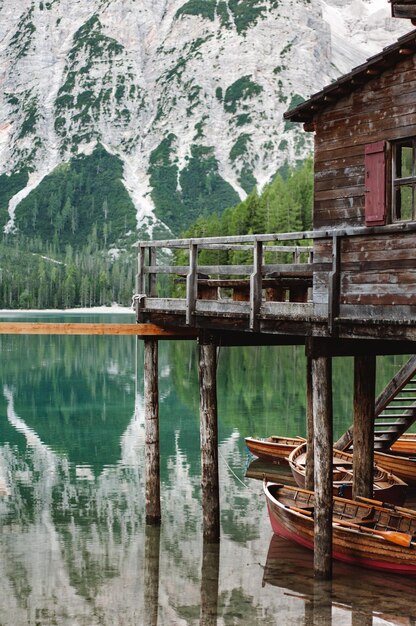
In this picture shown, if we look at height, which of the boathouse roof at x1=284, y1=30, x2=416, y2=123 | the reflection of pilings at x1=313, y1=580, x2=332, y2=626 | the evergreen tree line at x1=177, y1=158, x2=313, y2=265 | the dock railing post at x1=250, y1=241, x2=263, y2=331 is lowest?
the reflection of pilings at x1=313, y1=580, x2=332, y2=626

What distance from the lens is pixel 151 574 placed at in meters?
18.0

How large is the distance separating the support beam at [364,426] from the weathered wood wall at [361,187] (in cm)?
359

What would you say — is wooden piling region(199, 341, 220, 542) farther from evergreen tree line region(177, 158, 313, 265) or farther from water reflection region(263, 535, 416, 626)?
evergreen tree line region(177, 158, 313, 265)

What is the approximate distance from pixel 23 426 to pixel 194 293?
934 inches

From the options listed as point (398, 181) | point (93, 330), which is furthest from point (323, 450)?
point (93, 330)

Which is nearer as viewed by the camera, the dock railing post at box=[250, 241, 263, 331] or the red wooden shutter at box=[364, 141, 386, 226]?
the red wooden shutter at box=[364, 141, 386, 226]

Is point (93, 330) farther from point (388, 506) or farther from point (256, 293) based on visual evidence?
point (388, 506)

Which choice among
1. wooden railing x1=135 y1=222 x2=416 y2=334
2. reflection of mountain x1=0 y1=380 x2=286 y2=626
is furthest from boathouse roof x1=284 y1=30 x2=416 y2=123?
reflection of mountain x1=0 y1=380 x2=286 y2=626

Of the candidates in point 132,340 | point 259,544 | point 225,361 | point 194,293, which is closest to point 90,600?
point 259,544

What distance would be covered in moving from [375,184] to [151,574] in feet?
28.5

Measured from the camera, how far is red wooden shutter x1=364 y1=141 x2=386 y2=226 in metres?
14.7

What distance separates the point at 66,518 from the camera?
2267 cm

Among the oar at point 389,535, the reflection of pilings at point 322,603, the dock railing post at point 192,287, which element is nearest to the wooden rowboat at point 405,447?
the oar at point 389,535

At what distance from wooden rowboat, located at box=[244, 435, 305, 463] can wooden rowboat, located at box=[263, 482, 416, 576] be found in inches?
400
